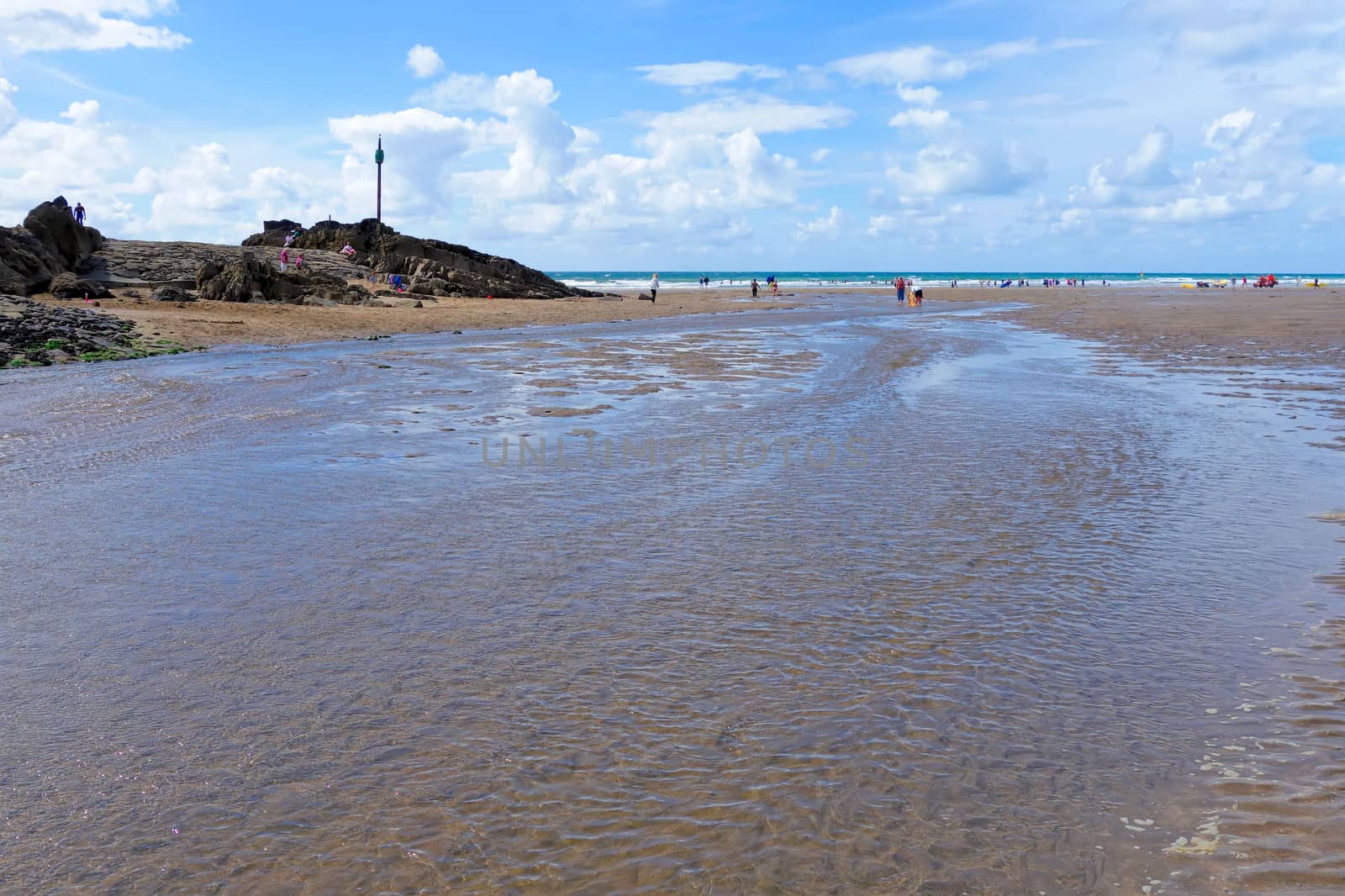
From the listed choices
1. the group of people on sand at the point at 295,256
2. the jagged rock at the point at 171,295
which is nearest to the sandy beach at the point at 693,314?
the jagged rock at the point at 171,295

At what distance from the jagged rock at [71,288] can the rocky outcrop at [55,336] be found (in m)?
9.61

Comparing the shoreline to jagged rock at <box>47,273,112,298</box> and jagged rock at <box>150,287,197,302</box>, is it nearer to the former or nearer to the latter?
jagged rock at <box>47,273,112,298</box>

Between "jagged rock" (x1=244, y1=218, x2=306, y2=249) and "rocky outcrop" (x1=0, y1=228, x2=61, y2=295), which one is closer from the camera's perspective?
"rocky outcrop" (x1=0, y1=228, x2=61, y2=295)

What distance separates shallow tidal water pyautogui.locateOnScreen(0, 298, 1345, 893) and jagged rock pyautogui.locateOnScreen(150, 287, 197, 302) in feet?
87.7

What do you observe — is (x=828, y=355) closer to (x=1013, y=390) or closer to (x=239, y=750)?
(x=1013, y=390)

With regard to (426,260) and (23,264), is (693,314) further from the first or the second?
(23,264)

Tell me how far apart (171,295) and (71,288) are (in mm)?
3258

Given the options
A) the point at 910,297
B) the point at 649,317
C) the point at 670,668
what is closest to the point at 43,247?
the point at 649,317

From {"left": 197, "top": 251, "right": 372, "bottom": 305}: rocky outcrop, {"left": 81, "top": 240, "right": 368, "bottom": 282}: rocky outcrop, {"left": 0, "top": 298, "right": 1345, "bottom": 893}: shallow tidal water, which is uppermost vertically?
{"left": 81, "top": 240, "right": 368, "bottom": 282}: rocky outcrop

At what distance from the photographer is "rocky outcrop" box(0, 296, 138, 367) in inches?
802

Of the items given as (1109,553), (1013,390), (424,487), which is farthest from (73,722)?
(1013,390)

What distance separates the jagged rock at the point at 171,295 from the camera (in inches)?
1353

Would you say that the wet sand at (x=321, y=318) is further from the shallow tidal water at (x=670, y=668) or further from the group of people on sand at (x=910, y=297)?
the group of people on sand at (x=910, y=297)

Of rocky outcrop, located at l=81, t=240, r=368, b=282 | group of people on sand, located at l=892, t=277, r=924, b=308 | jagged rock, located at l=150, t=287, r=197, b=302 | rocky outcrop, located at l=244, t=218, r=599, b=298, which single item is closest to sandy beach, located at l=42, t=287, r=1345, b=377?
jagged rock, located at l=150, t=287, r=197, b=302
